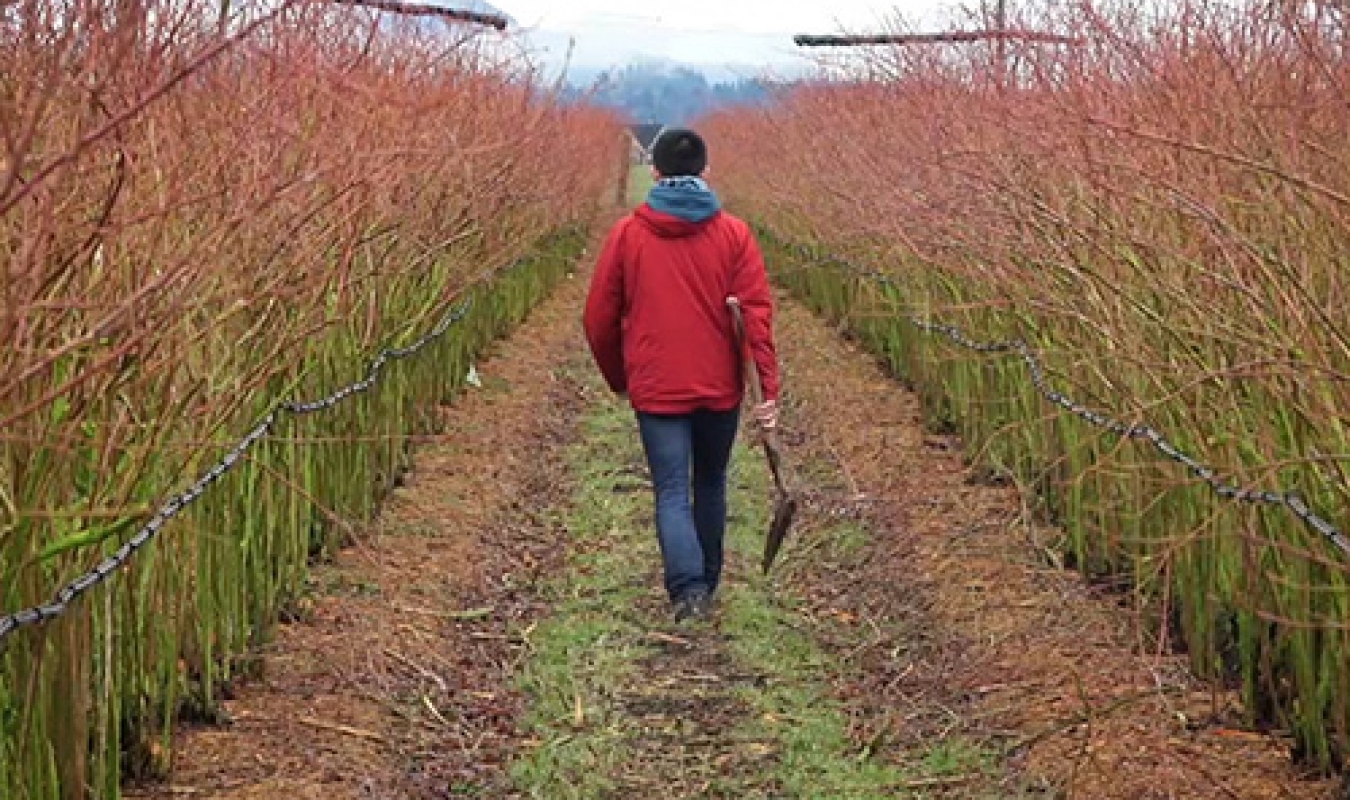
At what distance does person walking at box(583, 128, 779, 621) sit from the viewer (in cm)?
614

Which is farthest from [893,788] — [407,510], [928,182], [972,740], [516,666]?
[928,182]

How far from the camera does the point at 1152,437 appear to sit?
480 centimetres

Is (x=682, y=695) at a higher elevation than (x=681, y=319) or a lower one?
lower

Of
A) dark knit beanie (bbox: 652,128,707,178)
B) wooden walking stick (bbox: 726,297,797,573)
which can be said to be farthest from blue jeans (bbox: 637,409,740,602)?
dark knit beanie (bbox: 652,128,707,178)

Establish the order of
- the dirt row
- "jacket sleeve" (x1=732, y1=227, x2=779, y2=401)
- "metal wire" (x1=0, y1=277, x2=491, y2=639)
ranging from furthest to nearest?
1. "jacket sleeve" (x1=732, y1=227, x2=779, y2=401)
2. the dirt row
3. "metal wire" (x1=0, y1=277, x2=491, y2=639)

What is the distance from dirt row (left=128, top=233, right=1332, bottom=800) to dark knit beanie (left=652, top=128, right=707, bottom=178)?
4.89 feet

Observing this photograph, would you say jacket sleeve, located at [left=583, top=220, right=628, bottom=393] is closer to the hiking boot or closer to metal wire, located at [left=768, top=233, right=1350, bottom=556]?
the hiking boot

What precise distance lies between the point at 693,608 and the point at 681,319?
0.94 m

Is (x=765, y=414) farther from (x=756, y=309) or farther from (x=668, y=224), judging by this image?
(x=668, y=224)

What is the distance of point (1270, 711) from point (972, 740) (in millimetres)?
749

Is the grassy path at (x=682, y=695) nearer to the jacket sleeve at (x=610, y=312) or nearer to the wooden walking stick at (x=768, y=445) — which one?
the wooden walking stick at (x=768, y=445)

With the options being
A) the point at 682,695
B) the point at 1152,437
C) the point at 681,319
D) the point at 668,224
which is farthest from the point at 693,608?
the point at 1152,437

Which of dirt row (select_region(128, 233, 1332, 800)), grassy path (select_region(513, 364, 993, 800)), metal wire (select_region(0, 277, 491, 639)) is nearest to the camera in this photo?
metal wire (select_region(0, 277, 491, 639))

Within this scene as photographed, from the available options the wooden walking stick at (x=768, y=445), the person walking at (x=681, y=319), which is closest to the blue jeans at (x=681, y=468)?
the person walking at (x=681, y=319)
